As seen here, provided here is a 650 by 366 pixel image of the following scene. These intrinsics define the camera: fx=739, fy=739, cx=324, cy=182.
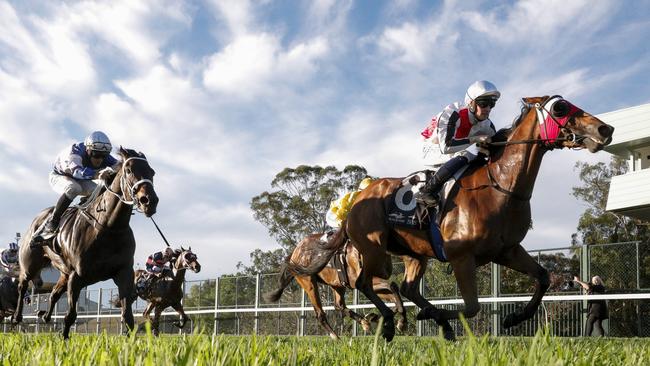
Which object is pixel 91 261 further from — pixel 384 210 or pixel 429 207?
pixel 429 207

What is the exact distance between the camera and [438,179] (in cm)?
732

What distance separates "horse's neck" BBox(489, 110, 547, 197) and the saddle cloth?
478mm

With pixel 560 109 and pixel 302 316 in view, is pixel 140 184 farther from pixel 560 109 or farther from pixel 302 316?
pixel 302 316

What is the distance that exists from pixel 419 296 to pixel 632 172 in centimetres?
2618

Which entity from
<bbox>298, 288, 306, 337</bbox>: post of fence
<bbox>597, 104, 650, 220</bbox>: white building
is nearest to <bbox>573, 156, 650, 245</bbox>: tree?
<bbox>597, 104, 650, 220</bbox>: white building

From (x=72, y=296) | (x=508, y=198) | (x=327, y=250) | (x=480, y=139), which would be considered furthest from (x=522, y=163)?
(x=72, y=296)

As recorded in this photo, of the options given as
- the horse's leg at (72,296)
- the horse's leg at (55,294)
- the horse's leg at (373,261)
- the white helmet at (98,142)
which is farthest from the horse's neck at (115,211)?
the horse's leg at (373,261)

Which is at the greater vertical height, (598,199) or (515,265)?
(598,199)

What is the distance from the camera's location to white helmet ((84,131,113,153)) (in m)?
9.46

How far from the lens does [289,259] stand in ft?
50.9

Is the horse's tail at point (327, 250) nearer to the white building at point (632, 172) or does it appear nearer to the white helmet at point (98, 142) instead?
the white helmet at point (98, 142)

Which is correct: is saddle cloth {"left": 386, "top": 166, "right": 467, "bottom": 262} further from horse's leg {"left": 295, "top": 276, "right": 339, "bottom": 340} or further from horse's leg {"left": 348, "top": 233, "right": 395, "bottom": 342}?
horse's leg {"left": 295, "top": 276, "right": 339, "bottom": 340}

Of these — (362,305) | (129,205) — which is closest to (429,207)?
(129,205)

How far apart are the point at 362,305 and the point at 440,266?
3.42 meters
